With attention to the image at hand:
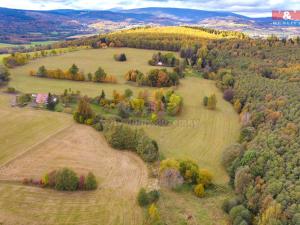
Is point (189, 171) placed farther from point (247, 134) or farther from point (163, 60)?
point (163, 60)

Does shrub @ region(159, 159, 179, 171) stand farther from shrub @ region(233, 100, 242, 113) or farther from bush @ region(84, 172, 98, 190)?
shrub @ region(233, 100, 242, 113)

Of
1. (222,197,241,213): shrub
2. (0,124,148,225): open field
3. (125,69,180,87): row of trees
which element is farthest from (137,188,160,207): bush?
(125,69,180,87): row of trees

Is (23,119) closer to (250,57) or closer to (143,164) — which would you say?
(143,164)

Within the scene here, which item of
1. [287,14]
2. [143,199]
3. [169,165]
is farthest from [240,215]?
[287,14]

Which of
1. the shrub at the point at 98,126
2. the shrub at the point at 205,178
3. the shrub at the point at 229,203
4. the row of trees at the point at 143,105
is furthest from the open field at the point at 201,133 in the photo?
the shrub at the point at 98,126

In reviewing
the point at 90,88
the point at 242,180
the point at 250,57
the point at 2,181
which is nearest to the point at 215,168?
the point at 242,180

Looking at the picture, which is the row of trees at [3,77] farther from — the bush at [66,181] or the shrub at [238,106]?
the shrub at [238,106]
